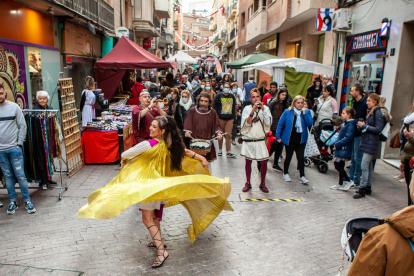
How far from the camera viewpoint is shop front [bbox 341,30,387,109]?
929 centimetres

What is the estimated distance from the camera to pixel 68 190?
237 inches

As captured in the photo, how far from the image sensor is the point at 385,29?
27.9ft

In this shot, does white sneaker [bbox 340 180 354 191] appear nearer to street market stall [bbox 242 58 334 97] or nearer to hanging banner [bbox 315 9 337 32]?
street market stall [bbox 242 58 334 97]

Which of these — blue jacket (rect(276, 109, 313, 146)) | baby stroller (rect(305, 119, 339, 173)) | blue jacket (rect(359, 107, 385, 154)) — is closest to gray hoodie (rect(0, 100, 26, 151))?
blue jacket (rect(276, 109, 313, 146))

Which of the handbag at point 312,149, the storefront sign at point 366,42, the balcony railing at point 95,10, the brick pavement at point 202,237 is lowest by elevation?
the brick pavement at point 202,237

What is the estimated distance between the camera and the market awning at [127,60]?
1007cm

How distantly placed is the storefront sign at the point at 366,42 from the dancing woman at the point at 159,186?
7.57 metres

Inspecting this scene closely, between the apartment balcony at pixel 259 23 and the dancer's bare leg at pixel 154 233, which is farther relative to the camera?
the apartment balcony at pixel 259 23

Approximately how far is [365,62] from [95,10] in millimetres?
10389

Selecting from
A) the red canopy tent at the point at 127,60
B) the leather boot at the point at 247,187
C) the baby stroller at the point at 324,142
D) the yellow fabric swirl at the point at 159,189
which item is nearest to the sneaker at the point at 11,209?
the yellow fabric swirl at the point at 159,189

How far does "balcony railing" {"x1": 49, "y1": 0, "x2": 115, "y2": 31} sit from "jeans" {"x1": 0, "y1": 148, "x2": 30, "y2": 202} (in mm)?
5423

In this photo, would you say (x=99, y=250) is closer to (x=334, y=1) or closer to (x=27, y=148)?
(x=27, y=148)

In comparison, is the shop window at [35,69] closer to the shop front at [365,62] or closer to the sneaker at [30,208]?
the sneaker at [30,208]

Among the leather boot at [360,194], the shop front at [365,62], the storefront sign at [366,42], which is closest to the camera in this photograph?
the leather boot at [360,194]
